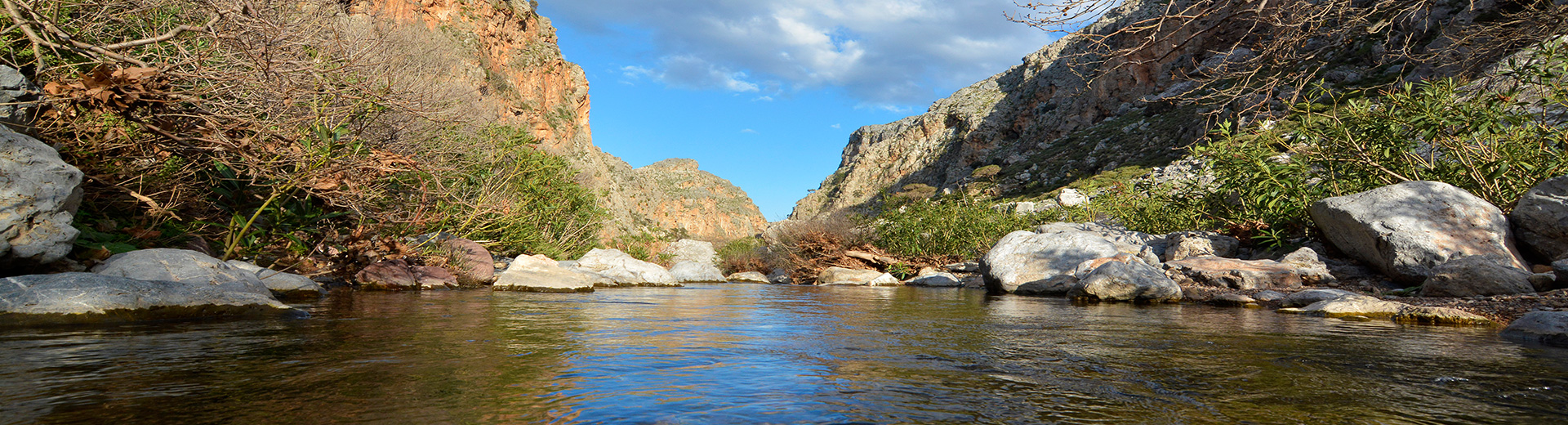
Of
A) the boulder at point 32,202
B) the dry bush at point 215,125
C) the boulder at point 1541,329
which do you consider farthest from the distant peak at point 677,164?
the boulder at point 1541,329

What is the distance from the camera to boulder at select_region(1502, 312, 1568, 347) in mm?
4383

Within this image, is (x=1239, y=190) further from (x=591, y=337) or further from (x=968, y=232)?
(x=591, y=337)

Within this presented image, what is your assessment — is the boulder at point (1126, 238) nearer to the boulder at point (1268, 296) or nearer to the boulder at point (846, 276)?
the boulder at point (1268, 296)

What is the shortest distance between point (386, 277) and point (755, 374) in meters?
8.30

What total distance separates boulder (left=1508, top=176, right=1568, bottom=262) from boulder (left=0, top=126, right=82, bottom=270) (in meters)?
13.6

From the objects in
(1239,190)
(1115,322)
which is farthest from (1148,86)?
(1115,322)

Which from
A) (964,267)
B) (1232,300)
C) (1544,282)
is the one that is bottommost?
(1232,300)

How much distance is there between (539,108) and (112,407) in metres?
50.1

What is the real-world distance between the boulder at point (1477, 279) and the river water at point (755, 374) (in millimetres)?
2237

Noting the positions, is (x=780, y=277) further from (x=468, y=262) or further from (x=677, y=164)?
(x=677, y=164)

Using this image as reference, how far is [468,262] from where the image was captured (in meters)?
11.2

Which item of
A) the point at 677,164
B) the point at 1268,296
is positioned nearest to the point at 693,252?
the point at 1268,296

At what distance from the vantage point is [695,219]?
82.7 metres

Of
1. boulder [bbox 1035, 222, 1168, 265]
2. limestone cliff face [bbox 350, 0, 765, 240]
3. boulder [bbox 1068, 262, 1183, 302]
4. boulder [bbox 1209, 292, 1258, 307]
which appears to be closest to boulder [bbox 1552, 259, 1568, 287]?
boulder [bbox 1209, 292, 1258, 307]
